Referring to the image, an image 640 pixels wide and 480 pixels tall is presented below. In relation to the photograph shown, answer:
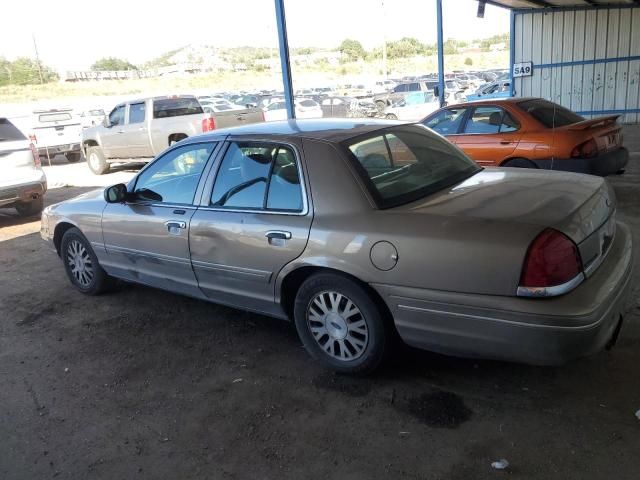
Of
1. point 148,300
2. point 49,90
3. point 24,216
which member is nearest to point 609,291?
point 148,300

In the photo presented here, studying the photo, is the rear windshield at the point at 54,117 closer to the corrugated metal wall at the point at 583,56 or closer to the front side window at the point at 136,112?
the front side window at the point at 136,112

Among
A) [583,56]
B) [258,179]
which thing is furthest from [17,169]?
[583,56]

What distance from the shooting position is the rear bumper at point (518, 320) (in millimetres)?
2662

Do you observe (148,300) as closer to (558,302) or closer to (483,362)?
(483,362)

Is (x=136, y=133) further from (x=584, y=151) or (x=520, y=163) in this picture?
(x=584, y=151)

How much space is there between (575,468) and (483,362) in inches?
42.1

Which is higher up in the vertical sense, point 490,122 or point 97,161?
point 490,122

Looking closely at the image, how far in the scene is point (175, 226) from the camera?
161 inches

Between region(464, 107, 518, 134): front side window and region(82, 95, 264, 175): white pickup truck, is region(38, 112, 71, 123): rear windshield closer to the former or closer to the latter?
region(82, 95, 264, 175): white pickup truck

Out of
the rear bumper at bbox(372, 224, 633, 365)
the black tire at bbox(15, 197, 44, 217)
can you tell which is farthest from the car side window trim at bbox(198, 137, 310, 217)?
the black tire at bbox(15, 197, 44, 217)

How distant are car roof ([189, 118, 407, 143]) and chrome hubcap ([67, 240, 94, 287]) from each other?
1.79 m

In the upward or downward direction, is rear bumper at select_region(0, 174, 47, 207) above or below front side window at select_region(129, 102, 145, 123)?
below

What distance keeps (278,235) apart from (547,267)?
1582mm

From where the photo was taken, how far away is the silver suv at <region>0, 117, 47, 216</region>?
8.41 meters
